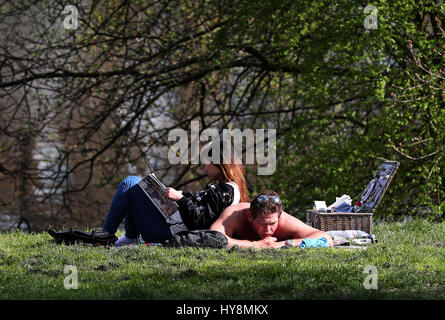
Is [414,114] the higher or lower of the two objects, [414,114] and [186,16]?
the lower

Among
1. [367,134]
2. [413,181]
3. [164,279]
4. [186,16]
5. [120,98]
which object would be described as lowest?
[164,279]

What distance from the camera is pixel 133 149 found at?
15109 mm

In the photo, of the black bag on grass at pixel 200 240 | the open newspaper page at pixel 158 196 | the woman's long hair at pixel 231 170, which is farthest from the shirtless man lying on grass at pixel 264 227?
the open newspaper page at pixel 158 196

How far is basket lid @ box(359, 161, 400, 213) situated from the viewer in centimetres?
782

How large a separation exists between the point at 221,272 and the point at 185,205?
148 centimetres

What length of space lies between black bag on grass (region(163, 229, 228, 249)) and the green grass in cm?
18

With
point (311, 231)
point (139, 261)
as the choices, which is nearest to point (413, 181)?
point (311, 231)

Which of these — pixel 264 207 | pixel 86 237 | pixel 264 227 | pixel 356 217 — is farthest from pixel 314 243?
pixel 86 237

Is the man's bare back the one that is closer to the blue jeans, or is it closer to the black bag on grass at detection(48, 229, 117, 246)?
the blue jeans

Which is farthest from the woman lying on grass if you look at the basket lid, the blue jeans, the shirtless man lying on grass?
the basket lid

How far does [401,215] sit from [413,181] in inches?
36.1

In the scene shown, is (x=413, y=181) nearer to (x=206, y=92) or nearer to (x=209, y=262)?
(x=206, y=92)

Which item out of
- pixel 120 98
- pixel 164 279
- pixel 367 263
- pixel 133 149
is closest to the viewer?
pixel 164 279

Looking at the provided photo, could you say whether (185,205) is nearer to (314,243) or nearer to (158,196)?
(158,196)
